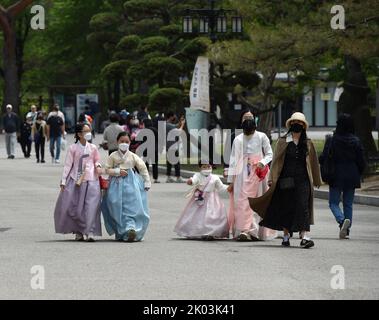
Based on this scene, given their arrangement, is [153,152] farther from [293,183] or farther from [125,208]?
[293,183]

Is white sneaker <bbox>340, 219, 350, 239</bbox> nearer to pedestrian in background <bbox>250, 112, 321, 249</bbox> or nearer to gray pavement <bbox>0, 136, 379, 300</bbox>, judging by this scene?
gray pavement <bbox>0, 136, 379, 300</bbox>

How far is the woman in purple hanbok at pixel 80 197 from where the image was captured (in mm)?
18641

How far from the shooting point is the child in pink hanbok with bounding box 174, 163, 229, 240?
19.0 m

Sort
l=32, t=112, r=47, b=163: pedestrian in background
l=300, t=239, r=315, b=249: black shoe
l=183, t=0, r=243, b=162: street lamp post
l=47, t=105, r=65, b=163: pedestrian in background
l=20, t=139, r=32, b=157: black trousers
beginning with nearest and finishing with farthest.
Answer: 1. l=300, t=239, r=315, b=249: black shoe
2. l=183, t=0, r=243, b=162: street lamp post
3. l=47, t=105, r=65, b=163: pedestrian in background
4. l=32, t=112, r=47, b=163: pedestrian in background
5. l=20, t=139, r=32, b=157: black trousers

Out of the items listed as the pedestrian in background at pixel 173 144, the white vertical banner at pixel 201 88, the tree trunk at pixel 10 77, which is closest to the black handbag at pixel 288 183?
the pedestrian in background at pixel 173 144

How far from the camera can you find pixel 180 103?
4538 cm

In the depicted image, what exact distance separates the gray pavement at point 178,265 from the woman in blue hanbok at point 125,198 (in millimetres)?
231

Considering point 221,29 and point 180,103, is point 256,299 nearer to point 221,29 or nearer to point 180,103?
point 221,29

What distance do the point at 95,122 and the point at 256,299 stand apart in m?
66.6

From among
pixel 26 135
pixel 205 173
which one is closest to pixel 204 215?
pixel 205 173

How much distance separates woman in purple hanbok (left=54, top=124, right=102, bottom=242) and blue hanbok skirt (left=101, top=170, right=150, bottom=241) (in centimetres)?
18

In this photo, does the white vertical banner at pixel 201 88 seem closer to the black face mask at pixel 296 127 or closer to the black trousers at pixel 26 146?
the black trousers at pixel 26 146

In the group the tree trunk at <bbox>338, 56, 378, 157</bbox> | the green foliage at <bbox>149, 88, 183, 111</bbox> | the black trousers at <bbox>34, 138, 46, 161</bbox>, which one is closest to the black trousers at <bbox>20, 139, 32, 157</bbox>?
the black trousers at <bbox>34, 138, 46, 161</bbox>
